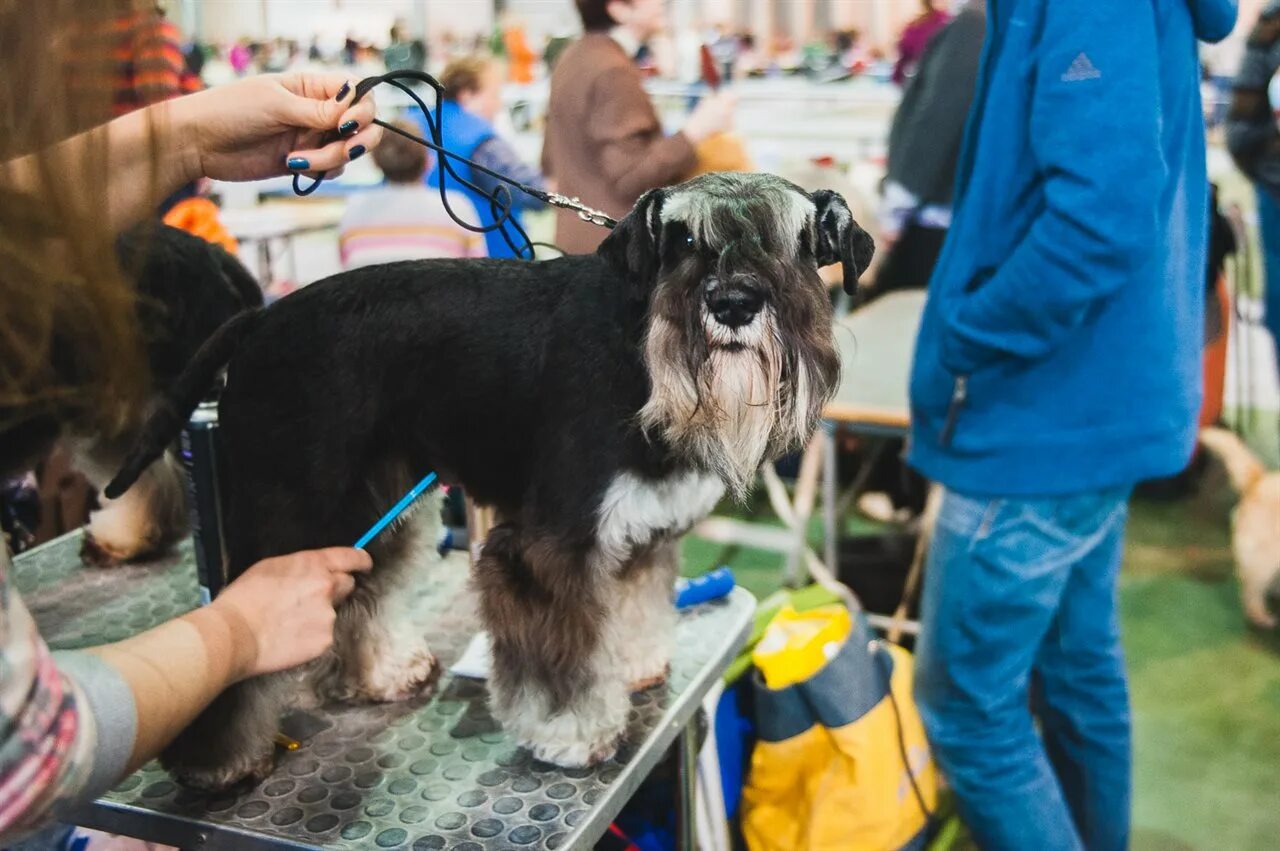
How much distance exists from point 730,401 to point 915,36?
147 inches

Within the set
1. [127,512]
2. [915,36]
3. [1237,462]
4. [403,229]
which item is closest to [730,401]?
[127,512]

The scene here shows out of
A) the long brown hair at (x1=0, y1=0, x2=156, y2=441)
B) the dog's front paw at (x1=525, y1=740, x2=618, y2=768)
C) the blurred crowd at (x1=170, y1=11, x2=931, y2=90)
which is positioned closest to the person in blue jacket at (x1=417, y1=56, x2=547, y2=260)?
the blurred crowd at (x1=170, y1=11, x2=931, y2=90)

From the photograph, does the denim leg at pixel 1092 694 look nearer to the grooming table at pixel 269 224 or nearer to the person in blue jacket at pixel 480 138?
the person in blue jacket at pixel 480 138

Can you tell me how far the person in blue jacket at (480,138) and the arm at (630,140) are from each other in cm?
41

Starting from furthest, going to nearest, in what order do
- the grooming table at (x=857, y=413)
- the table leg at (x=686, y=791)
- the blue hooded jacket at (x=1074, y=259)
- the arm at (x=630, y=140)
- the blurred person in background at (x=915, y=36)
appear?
the blurred person in background at (x=915, y=36) < the grooming table at (x=857, y=413) < the arm at (x=630, y=140) < the table leg at (x=686, y=791) < the blue hooded jacket at (x=1074, y=259)

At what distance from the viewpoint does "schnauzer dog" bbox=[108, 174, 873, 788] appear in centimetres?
117

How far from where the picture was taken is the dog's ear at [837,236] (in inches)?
46.9

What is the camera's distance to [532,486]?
1339 millimetres

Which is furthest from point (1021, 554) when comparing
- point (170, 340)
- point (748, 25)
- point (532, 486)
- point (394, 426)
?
point (748, 25)

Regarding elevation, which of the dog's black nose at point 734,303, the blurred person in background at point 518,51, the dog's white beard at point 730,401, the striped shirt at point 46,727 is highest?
the blurred person in background at point 518,51

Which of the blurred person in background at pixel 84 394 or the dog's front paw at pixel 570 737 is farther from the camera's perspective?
the dog's front paw at pixel 570 737

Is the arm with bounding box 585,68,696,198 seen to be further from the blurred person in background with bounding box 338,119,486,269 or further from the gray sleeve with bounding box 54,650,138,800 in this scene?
the gray sleeve with bounding box 54,650,138,800

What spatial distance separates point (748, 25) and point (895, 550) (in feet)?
9.65

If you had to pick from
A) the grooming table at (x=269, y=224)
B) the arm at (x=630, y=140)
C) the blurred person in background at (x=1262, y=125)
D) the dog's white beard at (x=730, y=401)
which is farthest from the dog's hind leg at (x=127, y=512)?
the blurred person in background at (x=1262, y=125)
